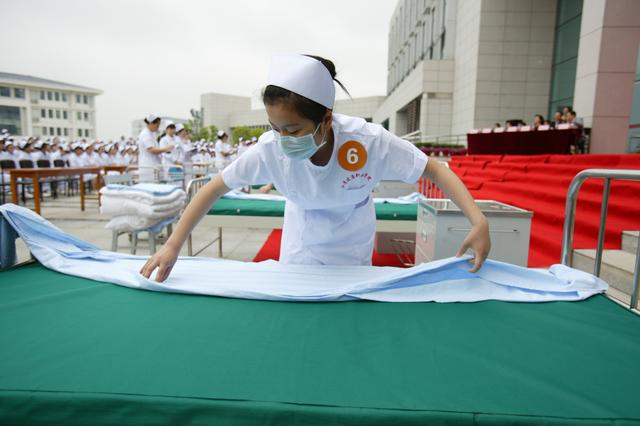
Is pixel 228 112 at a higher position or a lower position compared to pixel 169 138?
higher

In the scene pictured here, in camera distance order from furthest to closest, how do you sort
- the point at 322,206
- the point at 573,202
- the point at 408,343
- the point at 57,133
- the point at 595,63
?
the point at 57,133 < the point at 595,63 < the point at 573,202 < the point at 322,206 < the point at 408,343

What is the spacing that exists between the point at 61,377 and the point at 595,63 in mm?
10074

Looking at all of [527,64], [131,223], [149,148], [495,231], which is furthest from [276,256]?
[527,64]

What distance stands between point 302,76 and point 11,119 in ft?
167

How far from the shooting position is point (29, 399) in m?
0.83

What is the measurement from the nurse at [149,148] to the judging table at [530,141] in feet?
23.9

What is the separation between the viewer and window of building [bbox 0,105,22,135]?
38.8m

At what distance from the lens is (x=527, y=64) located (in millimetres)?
14516

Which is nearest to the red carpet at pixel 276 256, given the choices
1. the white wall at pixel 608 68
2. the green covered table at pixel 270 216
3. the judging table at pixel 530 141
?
the green covered table at pixel 270 216

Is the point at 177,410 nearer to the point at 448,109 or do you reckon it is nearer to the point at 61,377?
the point at 61,377

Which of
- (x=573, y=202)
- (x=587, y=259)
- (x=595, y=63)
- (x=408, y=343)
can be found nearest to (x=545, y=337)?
(x=408, y=343)

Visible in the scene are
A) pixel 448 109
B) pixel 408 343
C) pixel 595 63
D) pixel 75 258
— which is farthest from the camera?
pixel 448 109

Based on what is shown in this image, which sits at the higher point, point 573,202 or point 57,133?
point 57,133

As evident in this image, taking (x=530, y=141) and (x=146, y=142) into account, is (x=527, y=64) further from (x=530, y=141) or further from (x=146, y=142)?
(x=146, y=142)
